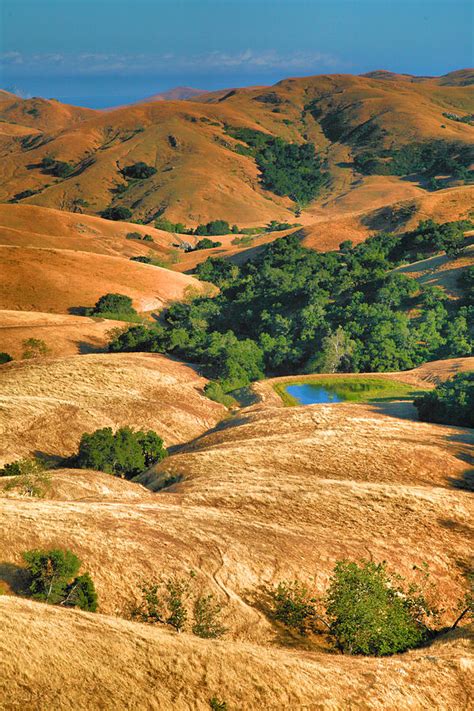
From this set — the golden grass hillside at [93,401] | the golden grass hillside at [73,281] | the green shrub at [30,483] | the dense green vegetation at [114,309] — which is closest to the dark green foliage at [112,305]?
the dense green vegetation at [114,309]

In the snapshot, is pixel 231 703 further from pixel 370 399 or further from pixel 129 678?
pixel 370 399

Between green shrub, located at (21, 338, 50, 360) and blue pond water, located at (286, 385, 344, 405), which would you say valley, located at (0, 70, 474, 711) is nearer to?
green shrub, located at (21, 338, 50, 360)

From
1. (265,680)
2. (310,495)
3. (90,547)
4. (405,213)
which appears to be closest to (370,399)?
(310,495)

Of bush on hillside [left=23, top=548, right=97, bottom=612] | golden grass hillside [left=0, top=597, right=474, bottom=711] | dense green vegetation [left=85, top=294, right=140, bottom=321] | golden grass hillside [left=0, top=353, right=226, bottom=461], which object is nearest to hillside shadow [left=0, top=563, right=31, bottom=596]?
bush on hillside [left=23, top=548, right=97, bottom=612]

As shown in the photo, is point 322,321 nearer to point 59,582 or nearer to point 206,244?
point 59,582

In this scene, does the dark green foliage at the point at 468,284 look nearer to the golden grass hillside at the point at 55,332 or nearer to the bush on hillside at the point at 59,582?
the golden grass hillside at the point at 55,332
